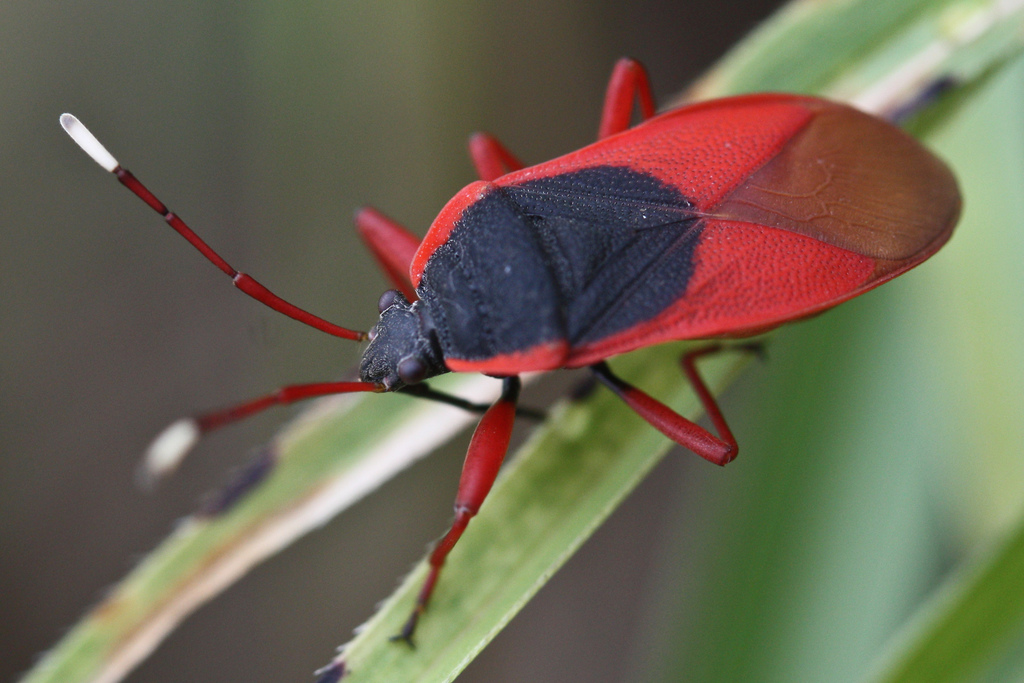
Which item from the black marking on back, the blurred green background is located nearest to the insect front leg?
the black marking on back

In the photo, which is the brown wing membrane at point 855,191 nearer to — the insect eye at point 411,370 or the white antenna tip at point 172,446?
the insect eye at point 411,370

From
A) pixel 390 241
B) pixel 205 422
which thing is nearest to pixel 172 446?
pixel 205 422

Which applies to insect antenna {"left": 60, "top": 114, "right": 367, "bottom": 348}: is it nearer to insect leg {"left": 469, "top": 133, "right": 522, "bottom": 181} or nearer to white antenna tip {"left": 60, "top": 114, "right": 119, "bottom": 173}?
white antenna tip {"left": 60, "top": 114, "right": 119, "bottom": 173}

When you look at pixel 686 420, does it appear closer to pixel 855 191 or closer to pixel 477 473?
pixel 477 473

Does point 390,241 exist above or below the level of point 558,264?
above

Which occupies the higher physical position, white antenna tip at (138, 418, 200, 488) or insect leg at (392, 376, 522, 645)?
white antenna tip at (138, 418, 200, 488)

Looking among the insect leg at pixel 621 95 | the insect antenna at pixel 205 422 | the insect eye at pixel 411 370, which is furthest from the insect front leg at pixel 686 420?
the insect leg at pixel 621 95
